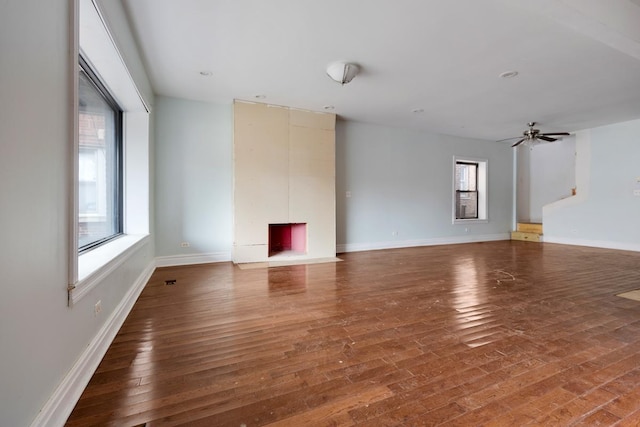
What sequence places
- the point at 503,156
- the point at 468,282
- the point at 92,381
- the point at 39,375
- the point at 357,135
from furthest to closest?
1. the point at 503,156
2. the point at 357,135
3. the point at 468,282
4. the point at 92,381
5. the point at 39,375

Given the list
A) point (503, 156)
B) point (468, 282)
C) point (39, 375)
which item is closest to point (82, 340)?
point (39, 375)

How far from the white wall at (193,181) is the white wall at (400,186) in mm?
2346

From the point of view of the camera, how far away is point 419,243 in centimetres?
700

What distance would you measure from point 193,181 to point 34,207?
3.79m

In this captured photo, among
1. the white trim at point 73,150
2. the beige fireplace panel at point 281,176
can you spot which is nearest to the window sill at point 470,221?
the beige fireplace panel at point 281,176

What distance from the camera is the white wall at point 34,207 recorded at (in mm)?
1015

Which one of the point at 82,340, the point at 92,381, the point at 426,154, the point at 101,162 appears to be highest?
the point at 426,154

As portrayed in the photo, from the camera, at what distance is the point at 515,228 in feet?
27.2

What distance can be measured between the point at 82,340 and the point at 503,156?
951 cm

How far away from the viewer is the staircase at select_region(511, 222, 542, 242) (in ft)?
25.2

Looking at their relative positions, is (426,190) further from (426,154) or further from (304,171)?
(304,171)

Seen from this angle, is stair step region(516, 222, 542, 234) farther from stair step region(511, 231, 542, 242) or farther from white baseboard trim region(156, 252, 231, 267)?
white baseboard trim region(156, 252, 231, 267)

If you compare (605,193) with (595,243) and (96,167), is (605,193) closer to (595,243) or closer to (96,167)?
(595,243)

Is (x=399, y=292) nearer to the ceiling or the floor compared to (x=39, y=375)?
nearer to the floor
